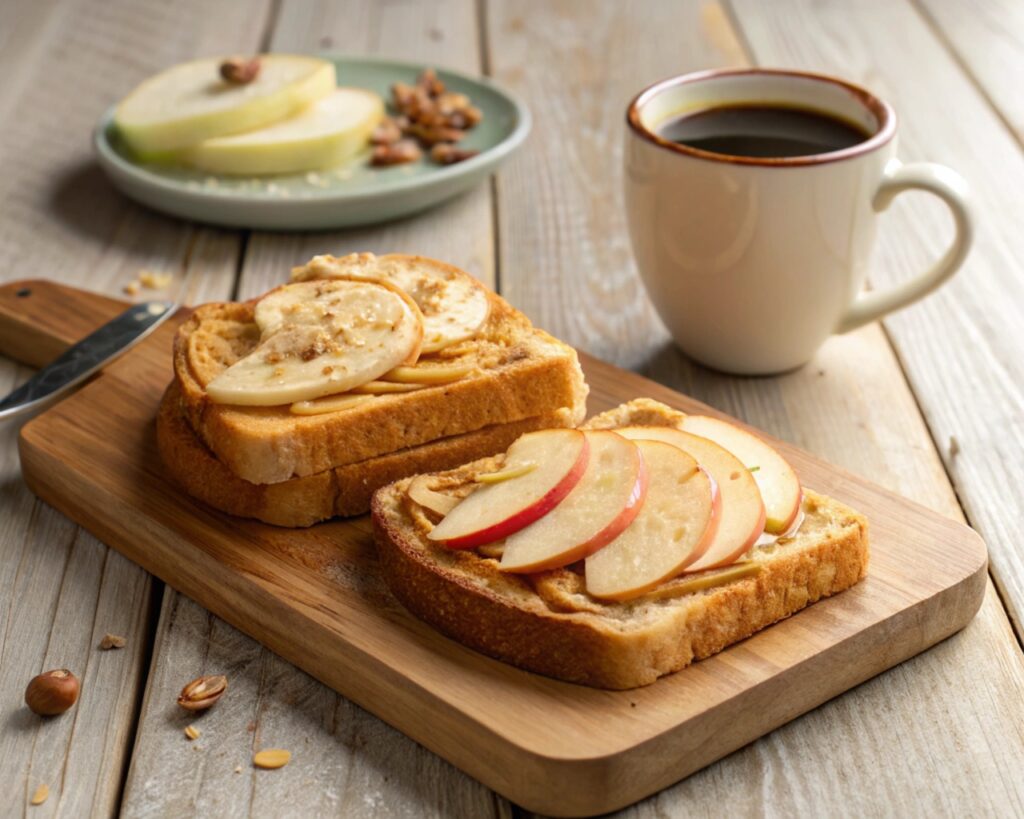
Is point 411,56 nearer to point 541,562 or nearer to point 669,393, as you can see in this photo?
point 669,393

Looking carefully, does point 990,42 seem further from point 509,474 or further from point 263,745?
point 263,745

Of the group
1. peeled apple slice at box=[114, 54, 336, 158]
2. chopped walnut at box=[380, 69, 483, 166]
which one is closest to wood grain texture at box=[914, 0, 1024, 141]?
chopped walnut at box=[380, 69, 483, 166]

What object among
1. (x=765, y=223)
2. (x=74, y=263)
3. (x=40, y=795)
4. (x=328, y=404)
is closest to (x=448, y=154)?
(x=74, y=263)

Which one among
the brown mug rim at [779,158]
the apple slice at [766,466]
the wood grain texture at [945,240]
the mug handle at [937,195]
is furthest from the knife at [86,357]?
the wood grain texture at [945,240]

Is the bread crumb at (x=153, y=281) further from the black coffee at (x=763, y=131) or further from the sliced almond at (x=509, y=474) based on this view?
the sliced almond at (x=509, y=474)

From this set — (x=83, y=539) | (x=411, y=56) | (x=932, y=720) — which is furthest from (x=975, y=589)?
(x=411, y=56)

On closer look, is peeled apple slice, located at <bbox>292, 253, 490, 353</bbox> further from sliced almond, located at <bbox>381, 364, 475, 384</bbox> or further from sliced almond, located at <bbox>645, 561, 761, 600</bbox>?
sliced almond, located at <bbox>645, 561, 761, 600</bbox>
